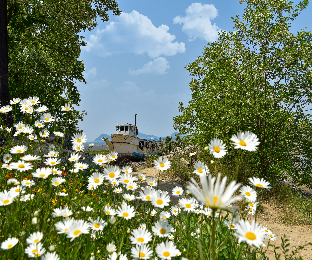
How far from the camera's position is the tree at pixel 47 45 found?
8.74 m

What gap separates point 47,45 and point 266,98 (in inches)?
360

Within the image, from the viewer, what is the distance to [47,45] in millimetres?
10102

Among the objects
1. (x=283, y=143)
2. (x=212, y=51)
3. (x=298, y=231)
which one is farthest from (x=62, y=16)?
(x=298, y=231)

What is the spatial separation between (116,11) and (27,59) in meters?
4.27

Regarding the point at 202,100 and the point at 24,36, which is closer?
the point at 202,100

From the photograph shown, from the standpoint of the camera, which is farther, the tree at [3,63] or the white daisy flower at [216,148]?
the tree at [3,63]

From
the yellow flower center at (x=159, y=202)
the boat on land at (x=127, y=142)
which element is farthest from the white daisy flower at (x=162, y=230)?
the boat on land at (x=127, y=142)

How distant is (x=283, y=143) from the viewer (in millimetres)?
8242

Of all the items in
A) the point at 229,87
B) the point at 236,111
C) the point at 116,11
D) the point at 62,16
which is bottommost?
the point at 236,111

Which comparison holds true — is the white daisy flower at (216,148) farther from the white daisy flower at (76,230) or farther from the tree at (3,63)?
the tree at (3,63)

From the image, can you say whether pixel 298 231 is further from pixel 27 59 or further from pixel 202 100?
pixel 27 59

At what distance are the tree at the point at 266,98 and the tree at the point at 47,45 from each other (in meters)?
5.52

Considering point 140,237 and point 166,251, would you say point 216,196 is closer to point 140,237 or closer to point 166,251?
point 166,251

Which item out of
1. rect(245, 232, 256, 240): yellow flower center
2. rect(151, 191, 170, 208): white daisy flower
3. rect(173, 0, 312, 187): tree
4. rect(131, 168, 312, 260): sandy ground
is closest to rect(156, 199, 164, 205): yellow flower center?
rect(151, 191, 170, 208): white daisy flower
